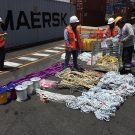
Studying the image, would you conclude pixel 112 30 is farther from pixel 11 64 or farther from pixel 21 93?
pixel 21 93

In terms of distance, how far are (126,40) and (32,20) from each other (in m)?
12.2

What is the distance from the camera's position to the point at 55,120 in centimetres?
707

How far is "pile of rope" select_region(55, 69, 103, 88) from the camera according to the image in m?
9.46

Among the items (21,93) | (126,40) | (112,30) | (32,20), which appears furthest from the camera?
(32,20)

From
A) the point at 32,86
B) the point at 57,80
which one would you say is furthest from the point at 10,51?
the point at 32,86

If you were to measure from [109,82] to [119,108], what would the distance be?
162cm

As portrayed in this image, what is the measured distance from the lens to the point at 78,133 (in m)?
6.39

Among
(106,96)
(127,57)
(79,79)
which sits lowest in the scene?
(106,96)

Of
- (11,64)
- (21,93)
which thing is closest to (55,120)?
(21,93)

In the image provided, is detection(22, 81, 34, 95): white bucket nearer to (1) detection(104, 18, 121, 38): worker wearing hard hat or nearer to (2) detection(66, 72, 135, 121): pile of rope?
(2) detection(66, 72, 135, 121): pile of rope

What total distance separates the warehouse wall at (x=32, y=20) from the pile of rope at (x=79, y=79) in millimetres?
9420

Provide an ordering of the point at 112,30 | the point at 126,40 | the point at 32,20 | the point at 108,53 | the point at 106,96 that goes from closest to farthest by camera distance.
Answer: the point at 106,96
the point at 126,40
the point at 108,53
the point at 112,30
the point at 32,20

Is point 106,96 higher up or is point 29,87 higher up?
point 29,87

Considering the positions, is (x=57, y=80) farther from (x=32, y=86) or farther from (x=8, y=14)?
(x=8, y=14)
